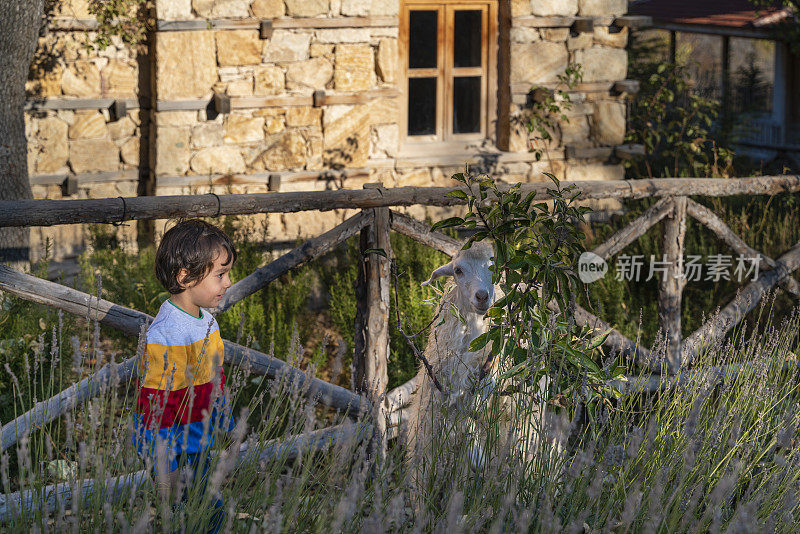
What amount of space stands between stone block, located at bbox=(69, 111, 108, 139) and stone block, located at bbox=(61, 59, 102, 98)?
0.51 ft

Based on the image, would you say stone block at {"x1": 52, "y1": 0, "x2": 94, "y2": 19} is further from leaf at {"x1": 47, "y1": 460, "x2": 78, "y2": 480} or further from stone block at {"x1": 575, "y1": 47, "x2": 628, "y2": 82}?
leaf at {"x1": 47, "y1": 460, "x2": 78, "y2": 480}

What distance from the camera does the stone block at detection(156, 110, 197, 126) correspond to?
7.47 meters

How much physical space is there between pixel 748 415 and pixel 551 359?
879 mm

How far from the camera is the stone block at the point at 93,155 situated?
759 cm

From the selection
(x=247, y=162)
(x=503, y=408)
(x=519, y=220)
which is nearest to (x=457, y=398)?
(x=503, y=408)

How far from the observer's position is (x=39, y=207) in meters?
3.62

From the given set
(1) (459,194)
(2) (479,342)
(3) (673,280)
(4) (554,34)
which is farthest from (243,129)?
(2) (479,342)

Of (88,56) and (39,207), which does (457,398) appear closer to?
(39,207)

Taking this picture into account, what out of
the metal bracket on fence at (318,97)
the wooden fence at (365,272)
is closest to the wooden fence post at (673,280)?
the wooden fence at (365,272)

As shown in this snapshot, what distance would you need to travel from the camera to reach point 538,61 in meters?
8.37

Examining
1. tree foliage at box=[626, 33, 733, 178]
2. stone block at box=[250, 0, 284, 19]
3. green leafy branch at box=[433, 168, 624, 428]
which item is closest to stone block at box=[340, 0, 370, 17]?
→ stone block at box=[250, 0, 284, 19]

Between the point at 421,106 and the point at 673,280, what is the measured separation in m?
3.90

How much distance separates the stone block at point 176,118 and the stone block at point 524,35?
2.91 metres

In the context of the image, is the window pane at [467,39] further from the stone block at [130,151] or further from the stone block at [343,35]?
the stone block at [130,151]
